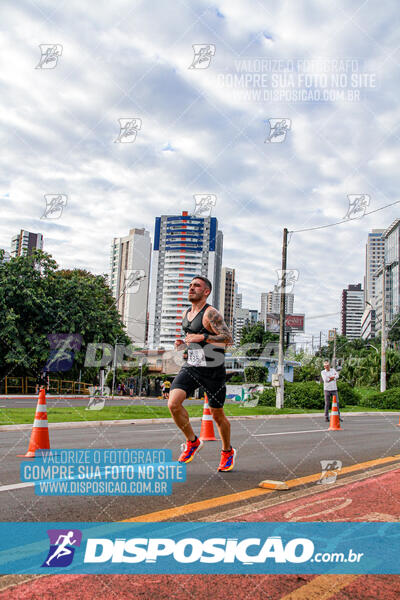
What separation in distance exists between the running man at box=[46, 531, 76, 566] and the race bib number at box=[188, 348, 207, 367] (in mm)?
2204

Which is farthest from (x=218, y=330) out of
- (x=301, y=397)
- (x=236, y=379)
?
(x=236, y=379)

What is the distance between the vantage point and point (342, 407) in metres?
26.1

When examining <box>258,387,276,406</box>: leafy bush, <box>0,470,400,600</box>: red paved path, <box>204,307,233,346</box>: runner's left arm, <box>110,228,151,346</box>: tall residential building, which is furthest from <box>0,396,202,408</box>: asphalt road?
<box>110,228,151,346</box>: tall residential building

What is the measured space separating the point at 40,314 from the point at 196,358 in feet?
92.7

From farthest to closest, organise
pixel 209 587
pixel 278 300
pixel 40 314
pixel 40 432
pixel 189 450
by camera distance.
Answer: pixel 278 300, pixel 40 314, pixel 40 432, pixel 189 450, pixel 209 587

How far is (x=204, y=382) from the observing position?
4969 mm

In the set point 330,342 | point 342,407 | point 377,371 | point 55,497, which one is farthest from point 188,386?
point 330,342

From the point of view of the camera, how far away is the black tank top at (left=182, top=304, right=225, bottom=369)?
491 centimetres

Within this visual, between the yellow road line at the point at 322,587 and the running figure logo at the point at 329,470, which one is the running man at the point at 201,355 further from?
the yellow road line at the point at 322,587

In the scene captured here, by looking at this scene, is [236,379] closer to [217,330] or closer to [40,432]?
[40,432]

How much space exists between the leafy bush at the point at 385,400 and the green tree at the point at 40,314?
53.2ft

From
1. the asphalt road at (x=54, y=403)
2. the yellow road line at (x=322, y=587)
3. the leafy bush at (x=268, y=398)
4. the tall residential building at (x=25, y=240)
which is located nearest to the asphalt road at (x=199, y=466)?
the yellow road line at (x=322, y=587)

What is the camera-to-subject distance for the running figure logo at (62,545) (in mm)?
2582

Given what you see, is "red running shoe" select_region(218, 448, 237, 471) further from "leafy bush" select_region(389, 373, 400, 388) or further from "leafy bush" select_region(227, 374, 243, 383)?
"leafy bush" select_region(227, 374, 243, 383)
